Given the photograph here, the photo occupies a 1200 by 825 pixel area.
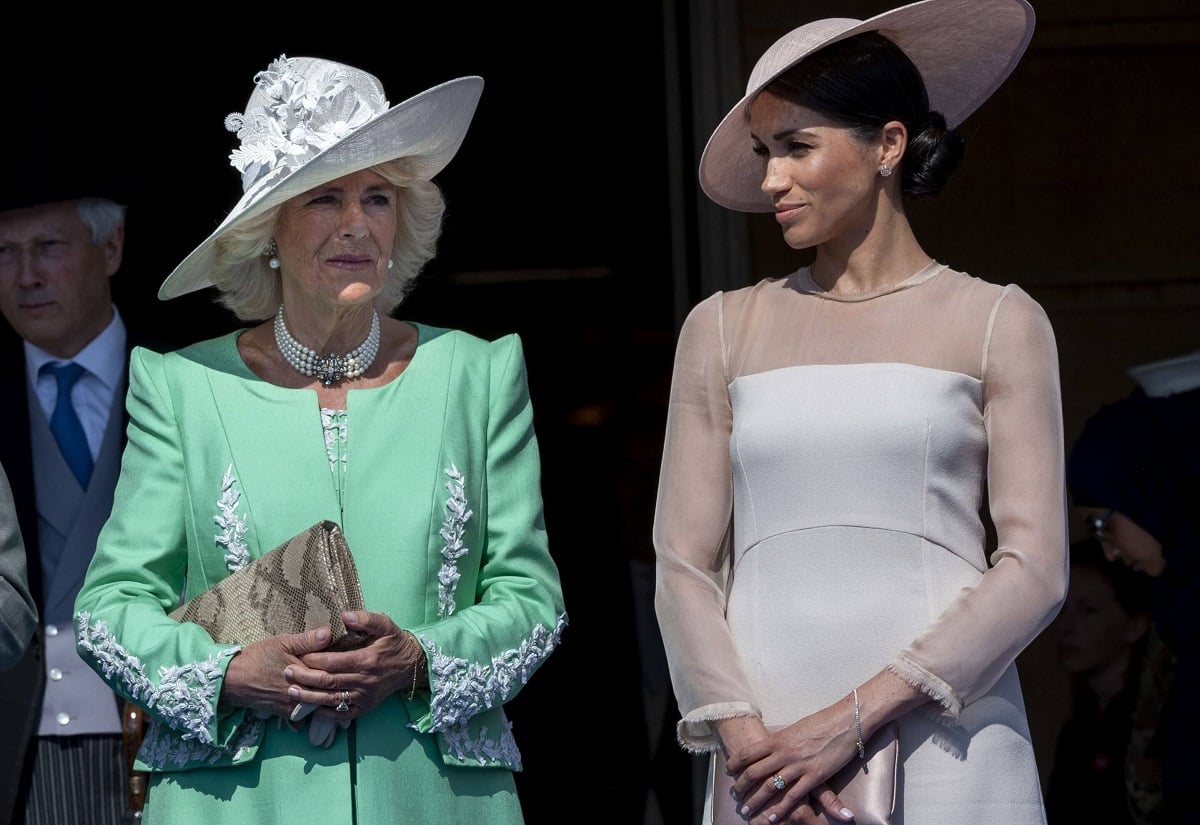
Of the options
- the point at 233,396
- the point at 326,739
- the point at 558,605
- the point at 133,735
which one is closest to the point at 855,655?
the point at 558,605

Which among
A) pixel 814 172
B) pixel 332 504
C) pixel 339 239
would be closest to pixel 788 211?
pixel 814 172

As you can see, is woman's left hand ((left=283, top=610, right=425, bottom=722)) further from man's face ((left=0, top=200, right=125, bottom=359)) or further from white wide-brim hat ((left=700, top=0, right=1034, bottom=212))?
man's face ((left=0, top=200, right=125, bottom=359))

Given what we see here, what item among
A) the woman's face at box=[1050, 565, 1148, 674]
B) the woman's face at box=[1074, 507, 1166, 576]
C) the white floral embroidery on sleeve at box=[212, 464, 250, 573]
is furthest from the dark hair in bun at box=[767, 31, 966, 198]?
the woman's face at box=[1050, 565, 1148, 674]

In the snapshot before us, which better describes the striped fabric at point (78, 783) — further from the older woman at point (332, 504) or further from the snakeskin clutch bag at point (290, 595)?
the snakeskin clutch bag at point (290, 595)

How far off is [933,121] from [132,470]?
4.80 feet

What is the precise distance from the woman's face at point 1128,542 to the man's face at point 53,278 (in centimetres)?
243

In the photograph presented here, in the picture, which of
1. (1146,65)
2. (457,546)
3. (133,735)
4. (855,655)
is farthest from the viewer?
(1146,65)

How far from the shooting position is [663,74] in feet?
18.9

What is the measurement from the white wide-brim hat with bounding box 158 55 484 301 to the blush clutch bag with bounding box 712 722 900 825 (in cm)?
126

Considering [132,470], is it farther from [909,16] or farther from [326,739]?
[909,16]

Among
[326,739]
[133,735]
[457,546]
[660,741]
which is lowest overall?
[660,741]

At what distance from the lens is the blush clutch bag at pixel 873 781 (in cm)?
315

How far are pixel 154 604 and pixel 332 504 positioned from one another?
33 centimetres

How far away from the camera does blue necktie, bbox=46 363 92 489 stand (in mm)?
4699
